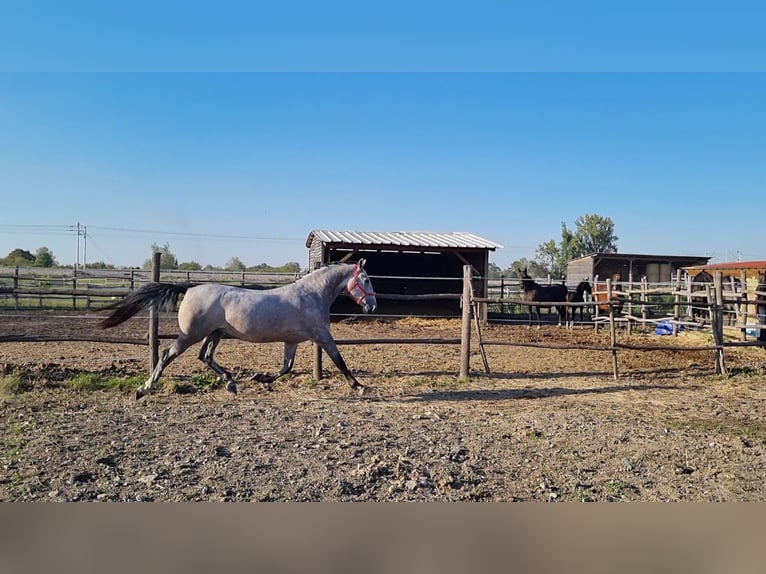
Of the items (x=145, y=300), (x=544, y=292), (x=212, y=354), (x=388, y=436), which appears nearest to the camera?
(x=388, y=436)

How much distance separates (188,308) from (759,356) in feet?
33.1

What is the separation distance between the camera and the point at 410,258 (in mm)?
19797

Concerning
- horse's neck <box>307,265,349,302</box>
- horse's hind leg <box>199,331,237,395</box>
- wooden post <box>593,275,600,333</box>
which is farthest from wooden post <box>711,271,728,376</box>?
horse's hind leg <box>199,331,237,395</box>

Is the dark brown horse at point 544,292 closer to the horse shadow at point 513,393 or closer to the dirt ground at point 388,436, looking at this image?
the dirt ground at point 388,436

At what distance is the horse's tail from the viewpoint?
228 inches

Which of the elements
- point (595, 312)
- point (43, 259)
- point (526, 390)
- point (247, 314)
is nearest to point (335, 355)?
point (247, 314)

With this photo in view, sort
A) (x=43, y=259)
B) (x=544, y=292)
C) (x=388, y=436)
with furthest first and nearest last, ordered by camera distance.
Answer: (x=43, y=259)
(x=544, y=292)
(x=388, y=436)

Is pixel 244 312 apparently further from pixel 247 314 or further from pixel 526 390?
pixel 526 390

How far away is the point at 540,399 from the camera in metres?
5.89

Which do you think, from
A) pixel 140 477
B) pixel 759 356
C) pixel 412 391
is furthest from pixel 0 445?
pixel 759 356

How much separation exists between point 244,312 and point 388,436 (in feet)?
7.90

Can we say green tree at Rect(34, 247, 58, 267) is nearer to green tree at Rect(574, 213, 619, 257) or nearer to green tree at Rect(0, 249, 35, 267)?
green tree at Rect(0, 249, 35, 267)

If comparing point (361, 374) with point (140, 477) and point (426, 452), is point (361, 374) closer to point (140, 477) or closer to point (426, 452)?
point (426, 452)

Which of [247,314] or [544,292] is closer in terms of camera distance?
[247,314]
